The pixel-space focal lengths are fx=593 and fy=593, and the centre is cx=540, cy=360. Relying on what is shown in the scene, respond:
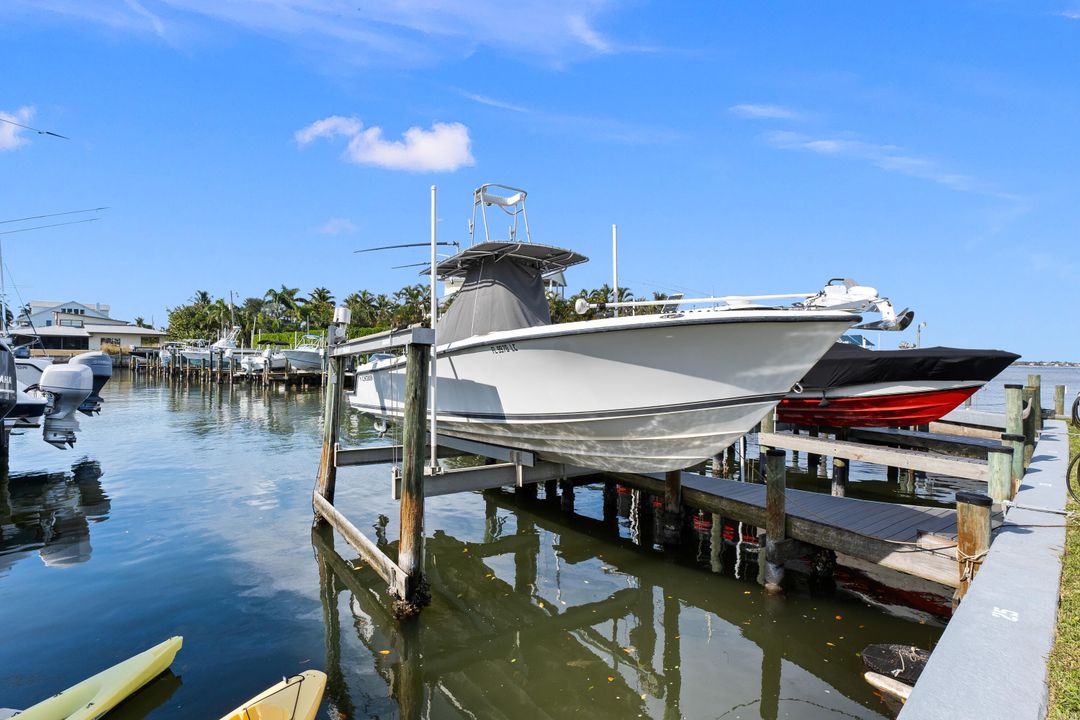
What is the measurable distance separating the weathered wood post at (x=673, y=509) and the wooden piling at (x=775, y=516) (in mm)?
1740

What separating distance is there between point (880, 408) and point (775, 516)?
6.44 meters

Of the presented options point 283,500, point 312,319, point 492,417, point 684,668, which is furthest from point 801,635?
point 312,319

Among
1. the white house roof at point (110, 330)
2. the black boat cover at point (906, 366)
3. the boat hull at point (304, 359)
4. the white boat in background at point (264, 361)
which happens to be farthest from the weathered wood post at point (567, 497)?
the white house roof at point (110, 330)

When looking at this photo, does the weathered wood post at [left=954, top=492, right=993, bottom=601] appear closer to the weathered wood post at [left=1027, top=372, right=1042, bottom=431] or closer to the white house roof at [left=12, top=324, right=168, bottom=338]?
the weathered wood post at [left=1027, top=372, right=1042, bottom=431]

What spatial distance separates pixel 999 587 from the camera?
4.37 metres

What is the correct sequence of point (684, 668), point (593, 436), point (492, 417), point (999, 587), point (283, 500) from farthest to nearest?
point (283, 500) < point (492, 417) < point (593, 436) < point (684, 668) < point (999, 587)

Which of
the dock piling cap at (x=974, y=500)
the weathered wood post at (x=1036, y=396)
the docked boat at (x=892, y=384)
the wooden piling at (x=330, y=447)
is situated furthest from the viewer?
the weathered wood post at (x=1036, y=396)

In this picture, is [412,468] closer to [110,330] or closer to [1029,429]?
[1029,429]

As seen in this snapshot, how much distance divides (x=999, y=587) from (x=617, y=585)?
14.6ft

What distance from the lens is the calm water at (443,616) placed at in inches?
211

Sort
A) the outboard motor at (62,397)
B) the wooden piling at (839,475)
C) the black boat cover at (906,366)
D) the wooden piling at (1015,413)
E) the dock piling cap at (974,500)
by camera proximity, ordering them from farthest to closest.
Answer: the outboard motor at (62,397) < the wooden piling at (839,475) < the black boat cover at (906,366) < the wooden piling at (1015,413) < the dock piling cap at (974,500)

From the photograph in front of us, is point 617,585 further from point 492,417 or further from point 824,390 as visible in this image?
point 824,390

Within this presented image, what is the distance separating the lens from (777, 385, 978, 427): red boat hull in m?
11.7

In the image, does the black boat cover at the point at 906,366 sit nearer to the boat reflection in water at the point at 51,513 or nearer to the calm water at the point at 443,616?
the calm water at the point at 443,616
